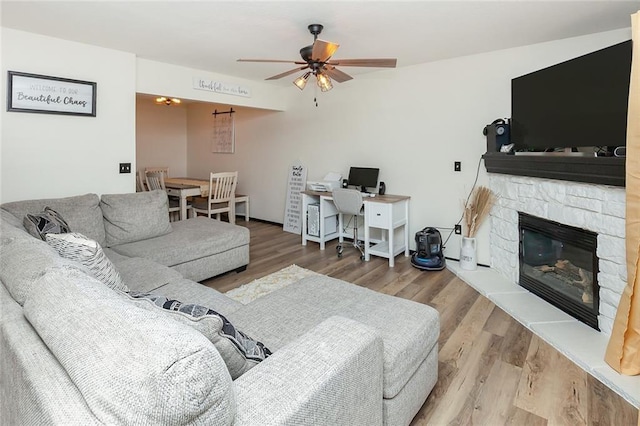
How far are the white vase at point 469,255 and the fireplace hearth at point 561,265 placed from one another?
20.1 inches

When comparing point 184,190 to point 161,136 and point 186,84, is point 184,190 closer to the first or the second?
point 186,84

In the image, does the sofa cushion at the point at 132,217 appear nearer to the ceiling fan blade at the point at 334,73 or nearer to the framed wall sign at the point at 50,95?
the framed wall sign at the point at 50,95

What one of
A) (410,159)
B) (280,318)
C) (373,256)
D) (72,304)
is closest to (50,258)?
(72,304)

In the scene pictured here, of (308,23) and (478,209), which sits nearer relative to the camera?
(308,23)

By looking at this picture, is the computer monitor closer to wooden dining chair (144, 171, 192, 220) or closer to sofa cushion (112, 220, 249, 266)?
sofa cushion (112, 220, 249, 266)

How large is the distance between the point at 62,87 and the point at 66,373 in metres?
3.21

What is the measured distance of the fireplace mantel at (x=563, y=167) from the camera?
2.18 metres

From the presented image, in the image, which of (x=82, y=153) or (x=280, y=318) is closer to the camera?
(x=280, y=318)

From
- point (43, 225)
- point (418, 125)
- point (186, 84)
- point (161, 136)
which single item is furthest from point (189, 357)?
point (161, 136)

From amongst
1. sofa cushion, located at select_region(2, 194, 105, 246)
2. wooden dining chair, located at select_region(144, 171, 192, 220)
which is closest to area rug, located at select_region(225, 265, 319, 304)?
sofa cushion, located at select_region(2, 194, 105, 246)

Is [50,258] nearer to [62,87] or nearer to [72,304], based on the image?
[72,304]

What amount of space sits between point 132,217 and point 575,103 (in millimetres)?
3672

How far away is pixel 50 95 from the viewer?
3111mm

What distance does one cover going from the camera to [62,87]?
3.17 metres
